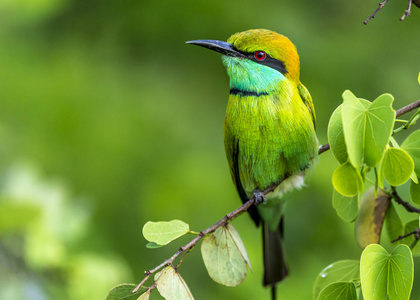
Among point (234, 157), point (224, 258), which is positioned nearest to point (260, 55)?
point (234, 157)

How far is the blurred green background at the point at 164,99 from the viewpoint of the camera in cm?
347

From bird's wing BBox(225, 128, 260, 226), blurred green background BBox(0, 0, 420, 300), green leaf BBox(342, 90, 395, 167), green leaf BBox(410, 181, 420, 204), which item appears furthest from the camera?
blurred green background BBox(0, 0, 420, 300)

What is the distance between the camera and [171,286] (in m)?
1.48

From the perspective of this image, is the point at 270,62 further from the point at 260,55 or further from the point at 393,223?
the point at 393,223

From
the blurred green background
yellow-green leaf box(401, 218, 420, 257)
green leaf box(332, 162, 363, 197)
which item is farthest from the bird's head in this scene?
the blurred green background

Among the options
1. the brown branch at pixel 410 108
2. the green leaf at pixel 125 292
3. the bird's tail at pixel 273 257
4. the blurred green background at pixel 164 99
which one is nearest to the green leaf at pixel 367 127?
the brown branch at pixel 410 108

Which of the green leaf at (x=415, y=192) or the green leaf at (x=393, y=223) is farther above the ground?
the green leaf at (x=415, y=192)

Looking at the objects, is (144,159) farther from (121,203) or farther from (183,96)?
(183,96)

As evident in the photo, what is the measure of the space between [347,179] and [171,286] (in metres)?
0.50

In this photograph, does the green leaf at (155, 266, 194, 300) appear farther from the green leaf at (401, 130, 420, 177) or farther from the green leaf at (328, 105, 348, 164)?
the green leaf at (401, 130, 420, 177)

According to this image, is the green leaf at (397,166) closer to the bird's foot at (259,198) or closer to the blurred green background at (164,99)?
the bird's foot at (259,198)

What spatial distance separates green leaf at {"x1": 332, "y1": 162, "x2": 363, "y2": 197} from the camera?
1364mm

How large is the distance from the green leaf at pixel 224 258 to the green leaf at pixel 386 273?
416mm

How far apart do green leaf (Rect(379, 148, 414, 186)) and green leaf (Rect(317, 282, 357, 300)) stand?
0.92 ft
